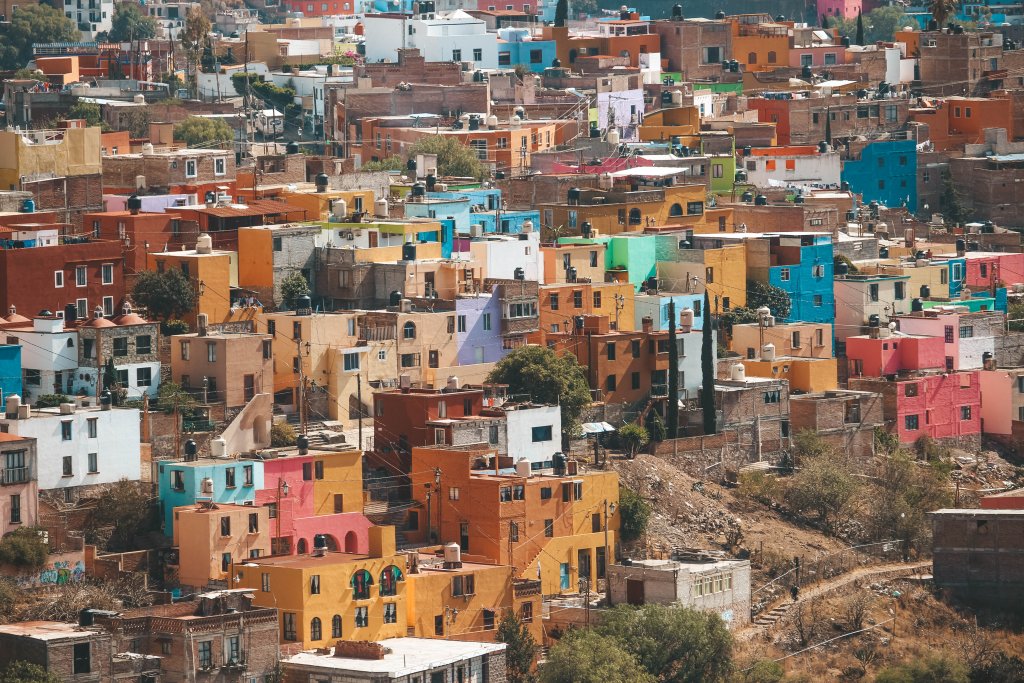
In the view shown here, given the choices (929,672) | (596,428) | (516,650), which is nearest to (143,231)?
(596,428)

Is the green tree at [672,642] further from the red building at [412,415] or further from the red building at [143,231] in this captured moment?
the red building at [143,231]

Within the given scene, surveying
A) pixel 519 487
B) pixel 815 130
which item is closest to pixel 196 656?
pixel 519 487

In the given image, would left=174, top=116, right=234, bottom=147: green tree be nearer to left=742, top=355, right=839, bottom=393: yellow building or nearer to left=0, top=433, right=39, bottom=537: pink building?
left=742, top=355, right=839, bottom=393: yellow building

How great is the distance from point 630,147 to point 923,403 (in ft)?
59.7

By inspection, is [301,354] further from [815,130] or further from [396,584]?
[815,130]

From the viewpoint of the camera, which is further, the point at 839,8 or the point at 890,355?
the point at 839,8

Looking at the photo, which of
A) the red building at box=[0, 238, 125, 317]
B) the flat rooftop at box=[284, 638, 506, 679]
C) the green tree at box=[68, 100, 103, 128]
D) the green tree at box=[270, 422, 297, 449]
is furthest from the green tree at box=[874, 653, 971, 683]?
the green tree at box=[68, 100, 103, 128]

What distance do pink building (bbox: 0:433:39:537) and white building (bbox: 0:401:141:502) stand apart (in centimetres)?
113

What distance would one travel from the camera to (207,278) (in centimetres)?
6619

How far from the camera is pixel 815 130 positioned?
94750mm

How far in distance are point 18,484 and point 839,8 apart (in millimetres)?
90406

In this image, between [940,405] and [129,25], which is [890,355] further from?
[129,25]

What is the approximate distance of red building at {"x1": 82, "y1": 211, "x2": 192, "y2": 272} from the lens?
227 ft

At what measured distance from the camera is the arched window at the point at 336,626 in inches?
2141
